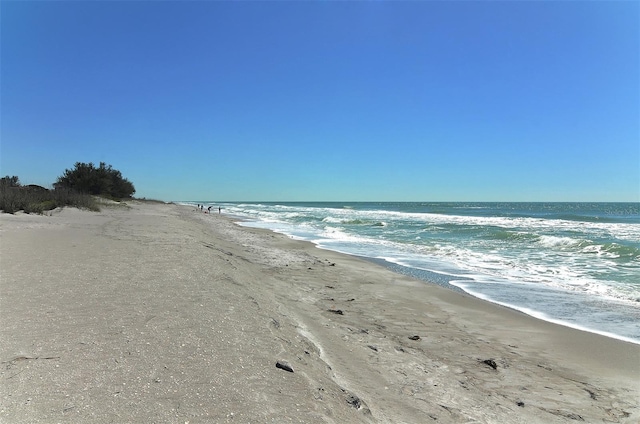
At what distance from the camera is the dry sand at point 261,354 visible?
10.2ft

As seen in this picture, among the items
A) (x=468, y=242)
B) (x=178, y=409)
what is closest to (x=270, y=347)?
(x=178, y=409)

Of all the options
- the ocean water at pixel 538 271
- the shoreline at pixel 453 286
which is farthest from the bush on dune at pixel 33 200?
the shoreline at pixel 453 286

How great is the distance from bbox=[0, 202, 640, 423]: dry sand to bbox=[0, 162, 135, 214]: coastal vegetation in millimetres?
14291

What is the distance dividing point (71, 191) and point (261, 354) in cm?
3786

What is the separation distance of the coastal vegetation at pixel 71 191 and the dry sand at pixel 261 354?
46.9ft

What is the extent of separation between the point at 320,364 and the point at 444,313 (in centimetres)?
458

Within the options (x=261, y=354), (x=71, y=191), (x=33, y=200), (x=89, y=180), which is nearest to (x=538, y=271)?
(x=261, y=354)

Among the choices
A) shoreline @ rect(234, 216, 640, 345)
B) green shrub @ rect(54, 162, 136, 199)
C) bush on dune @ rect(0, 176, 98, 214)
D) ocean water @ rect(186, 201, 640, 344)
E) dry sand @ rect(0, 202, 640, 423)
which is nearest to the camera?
dry sand @ rect(0, 202, 640, 423)

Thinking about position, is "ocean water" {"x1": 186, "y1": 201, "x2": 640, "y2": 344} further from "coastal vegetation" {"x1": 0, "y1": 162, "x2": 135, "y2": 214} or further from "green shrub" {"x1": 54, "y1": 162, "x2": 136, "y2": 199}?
"green shrub" {"x1": 54, "y1": 162, "x2": 136, "y2": 199}

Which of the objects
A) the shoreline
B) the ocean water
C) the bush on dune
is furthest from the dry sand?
the bush on dune

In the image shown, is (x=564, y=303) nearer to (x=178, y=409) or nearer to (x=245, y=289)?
(x=245, y=289)

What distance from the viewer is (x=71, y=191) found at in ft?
115

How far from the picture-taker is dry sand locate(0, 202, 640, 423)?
3121 mm

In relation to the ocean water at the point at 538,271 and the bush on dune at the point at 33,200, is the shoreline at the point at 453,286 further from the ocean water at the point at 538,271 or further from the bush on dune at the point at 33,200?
the bush on dune at the point at 33,200
